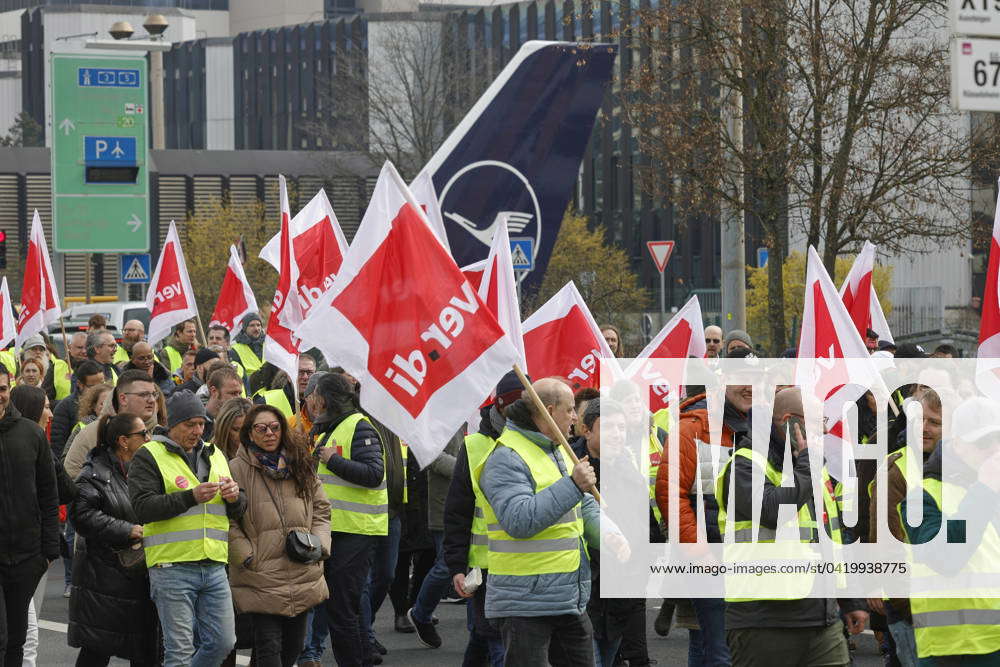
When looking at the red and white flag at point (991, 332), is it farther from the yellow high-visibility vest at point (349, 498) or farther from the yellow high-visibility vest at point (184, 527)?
the yellow high-visibility vest at point (184, 527)

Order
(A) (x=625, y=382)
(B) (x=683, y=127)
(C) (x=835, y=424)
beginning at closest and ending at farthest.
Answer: (A) (x=625, y=382)
(C) (x=835, y=424)
(B) (x=683, y=127)

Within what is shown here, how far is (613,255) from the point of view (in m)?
45.8

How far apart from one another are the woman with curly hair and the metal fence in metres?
30.1

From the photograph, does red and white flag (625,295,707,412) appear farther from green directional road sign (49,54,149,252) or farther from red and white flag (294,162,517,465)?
green directional road sign (49,54,149,252)

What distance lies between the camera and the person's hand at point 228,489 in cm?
780

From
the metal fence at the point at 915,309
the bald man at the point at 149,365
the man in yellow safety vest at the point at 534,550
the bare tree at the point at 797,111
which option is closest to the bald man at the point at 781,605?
the man in yellow safety vest at the point at 534,550

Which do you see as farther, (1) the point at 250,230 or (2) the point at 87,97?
(1) the point at 250,230

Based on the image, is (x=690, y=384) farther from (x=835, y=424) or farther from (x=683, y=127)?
(x=683, y=127)

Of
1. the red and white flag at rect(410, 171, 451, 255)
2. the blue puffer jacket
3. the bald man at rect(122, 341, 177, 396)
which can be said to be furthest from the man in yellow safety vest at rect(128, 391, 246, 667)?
the bald man at rect(122, 341, 177, 396)

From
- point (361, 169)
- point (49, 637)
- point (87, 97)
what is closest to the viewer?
point (49, 637)

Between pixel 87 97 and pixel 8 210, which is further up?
pixel 87 97

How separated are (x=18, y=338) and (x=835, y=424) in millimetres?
10548

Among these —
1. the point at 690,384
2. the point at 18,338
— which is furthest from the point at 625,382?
the point at 18,338

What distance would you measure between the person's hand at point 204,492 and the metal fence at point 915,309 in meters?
30.6
